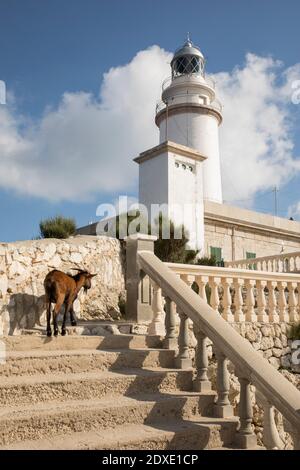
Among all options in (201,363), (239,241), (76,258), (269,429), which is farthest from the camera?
(239,241)

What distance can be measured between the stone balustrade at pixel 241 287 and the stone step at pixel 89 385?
222cm

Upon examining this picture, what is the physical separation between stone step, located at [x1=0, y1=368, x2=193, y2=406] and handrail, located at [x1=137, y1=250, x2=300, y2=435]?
2.26ft

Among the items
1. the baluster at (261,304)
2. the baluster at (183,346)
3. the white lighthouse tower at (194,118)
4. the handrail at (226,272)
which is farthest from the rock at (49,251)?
the white lighthouse tower at (194,118)

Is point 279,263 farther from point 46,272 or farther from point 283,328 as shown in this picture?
point 46,272

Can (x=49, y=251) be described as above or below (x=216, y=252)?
below

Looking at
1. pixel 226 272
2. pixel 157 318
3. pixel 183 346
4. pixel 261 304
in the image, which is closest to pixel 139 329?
pixel 157 318

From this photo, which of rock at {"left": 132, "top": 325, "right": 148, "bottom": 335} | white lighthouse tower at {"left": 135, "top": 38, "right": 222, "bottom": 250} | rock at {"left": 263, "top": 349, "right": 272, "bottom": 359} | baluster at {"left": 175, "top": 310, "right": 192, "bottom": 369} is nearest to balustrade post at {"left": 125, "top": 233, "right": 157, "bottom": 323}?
rock at {"left": 132, "top": 325, "right": 148, "bottom": 335}

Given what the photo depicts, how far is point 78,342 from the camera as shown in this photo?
5.20 meters

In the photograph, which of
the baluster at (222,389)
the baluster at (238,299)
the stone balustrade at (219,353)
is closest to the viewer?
the stone balustrade at (219,353)

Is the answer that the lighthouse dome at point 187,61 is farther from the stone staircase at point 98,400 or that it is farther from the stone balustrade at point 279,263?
the stone staircase at point 98,400

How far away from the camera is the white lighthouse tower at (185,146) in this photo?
19.2 m

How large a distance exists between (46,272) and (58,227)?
2728mm

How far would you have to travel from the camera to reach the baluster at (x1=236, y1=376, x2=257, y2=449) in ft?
12.8
